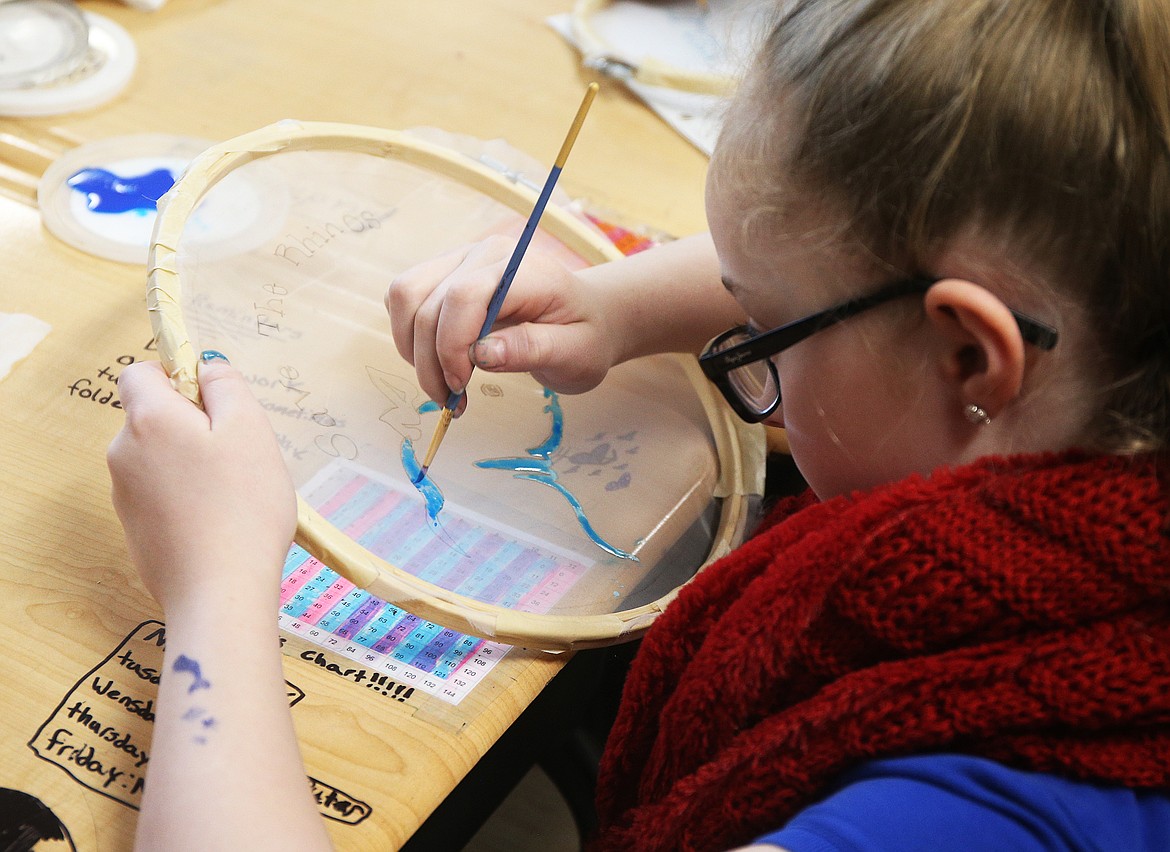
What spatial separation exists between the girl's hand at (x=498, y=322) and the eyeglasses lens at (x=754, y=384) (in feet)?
0.45

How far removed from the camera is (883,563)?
0.53 metres

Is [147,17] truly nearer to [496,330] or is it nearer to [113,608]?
[496,330]

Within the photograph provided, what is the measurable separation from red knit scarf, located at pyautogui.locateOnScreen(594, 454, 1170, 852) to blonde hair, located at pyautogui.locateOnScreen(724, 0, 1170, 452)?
5 centimetres

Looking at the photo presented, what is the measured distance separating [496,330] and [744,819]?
0.37 meters

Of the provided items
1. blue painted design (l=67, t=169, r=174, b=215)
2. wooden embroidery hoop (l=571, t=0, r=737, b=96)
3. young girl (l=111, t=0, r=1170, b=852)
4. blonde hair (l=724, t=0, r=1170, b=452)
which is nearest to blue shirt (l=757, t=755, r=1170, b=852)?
young girl (l=111, t=0, r=1170, b=852)

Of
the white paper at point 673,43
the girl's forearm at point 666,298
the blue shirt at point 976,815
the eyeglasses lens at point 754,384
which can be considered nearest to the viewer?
the blue shirt at point 976,815

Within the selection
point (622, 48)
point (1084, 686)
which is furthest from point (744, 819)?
point (622, 48)

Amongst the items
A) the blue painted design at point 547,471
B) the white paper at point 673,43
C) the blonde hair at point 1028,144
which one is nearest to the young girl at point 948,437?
the blonde hair at point 1028,144

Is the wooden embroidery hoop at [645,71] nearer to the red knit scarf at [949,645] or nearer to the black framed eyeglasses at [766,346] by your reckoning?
the black framed eyeglasses at [766,346]

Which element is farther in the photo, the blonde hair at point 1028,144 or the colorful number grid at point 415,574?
the colorful number grid at point 415,574

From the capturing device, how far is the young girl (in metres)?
0.47

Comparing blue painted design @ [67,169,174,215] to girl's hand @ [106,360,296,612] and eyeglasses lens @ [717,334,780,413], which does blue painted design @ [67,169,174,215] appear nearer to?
girl's hand @ [106,360,296,612]

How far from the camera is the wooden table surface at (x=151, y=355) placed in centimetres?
55

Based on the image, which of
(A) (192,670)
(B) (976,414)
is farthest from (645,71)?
(A) (192,670)
